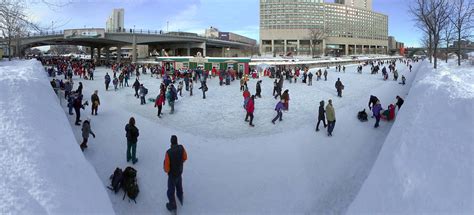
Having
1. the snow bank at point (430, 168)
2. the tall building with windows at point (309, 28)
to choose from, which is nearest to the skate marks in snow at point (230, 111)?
the snow bank at point (430, 168)

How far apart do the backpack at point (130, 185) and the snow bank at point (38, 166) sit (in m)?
0.73

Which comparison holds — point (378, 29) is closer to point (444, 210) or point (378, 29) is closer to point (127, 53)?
point (127, 53)

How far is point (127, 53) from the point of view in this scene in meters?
131

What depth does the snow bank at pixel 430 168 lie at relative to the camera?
434 centimetres

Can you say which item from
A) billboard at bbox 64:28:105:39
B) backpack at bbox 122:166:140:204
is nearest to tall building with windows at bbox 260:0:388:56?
billboard at bbox 64:28:105:39

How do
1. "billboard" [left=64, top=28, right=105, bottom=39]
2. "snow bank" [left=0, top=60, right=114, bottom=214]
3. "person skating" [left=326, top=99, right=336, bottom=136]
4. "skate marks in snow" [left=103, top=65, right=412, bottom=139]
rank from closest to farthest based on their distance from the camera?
1. "snow bank" [left=0, top=60, right=114, bottom=214]
2. "person skating" [left=326, top=99, right=336, bottom=136]
3. "skate marks in snow" [left=103, top=65, right=412, bottom=139]
4. "billboard" [left=64, top=28, right=105, bottom=39]

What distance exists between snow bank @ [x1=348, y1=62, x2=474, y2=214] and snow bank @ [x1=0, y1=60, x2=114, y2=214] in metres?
4.34

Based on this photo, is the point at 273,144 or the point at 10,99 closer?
the point at 10,99

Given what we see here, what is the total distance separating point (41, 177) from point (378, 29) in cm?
17322

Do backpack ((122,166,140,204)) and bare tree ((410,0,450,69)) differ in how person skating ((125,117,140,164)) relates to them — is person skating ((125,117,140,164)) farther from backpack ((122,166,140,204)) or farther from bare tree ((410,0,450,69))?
bare tree ((410,0,450,69))

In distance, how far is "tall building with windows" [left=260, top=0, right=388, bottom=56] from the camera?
120375 millimetres

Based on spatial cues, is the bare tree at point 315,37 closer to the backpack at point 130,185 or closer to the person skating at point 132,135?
the person skating at point 132,135

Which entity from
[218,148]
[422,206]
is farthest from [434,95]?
[218,148]

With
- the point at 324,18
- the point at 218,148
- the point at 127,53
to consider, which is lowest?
the point at 218,148
